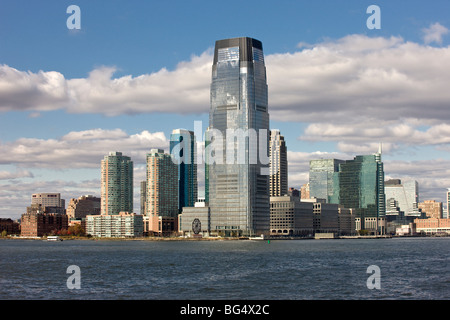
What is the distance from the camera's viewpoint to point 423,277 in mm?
88875

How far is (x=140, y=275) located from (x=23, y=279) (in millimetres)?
17346

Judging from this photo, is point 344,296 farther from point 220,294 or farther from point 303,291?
point 220,294

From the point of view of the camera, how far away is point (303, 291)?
7300 centimetres

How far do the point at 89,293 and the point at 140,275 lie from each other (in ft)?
78.2
